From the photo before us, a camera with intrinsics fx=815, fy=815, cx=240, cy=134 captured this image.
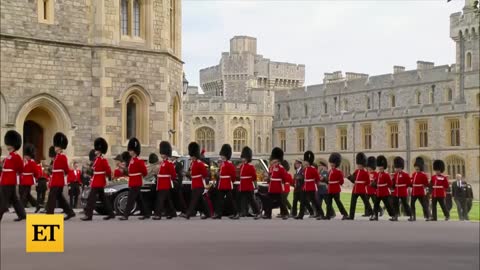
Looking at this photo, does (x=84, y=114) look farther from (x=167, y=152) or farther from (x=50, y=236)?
(x=50, y=236)


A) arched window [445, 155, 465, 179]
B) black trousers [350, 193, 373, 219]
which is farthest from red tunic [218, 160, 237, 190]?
arched window [445, 155, 465, 179]

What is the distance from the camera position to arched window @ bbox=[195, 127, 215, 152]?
71.7 meters

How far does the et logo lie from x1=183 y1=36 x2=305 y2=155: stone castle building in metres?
57.4

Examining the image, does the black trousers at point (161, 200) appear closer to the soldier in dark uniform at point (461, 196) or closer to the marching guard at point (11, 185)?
the marching guard at point (11, 185)

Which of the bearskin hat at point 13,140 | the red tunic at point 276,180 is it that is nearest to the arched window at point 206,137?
the red tunic at point 276,180

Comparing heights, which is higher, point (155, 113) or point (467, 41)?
point (467, 41)

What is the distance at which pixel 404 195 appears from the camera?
16.5 meters

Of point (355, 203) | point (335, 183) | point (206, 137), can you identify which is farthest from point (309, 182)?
point (206, 137)

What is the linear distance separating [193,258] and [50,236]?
1.63 metres

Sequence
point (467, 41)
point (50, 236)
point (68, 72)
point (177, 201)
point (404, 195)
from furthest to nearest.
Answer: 1. point (467, 41)
2. point (68, 72)
3. point (404, 195)
4. point (177, 201)
5. point (50, 236)

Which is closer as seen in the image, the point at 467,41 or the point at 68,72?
the point at 68,72

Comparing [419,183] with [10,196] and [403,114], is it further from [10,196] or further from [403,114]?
[403,114]

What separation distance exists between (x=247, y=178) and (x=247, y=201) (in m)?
0.91

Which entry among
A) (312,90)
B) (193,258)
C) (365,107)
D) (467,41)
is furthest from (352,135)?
(193,258)
